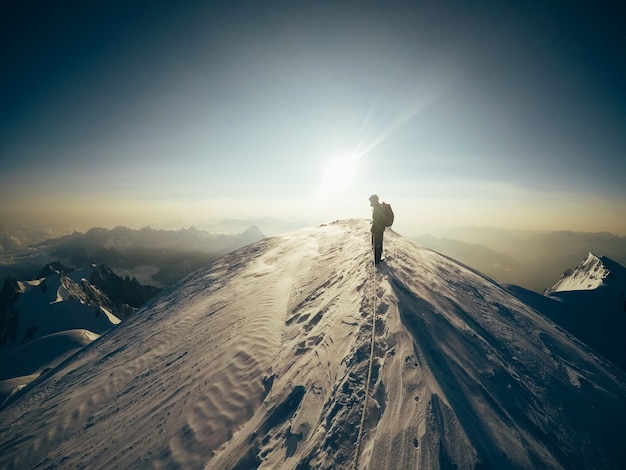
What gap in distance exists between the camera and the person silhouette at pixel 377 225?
11.1 metres

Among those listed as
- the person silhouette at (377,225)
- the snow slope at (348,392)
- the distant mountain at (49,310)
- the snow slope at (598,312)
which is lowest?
the distant mountain at (49,310)

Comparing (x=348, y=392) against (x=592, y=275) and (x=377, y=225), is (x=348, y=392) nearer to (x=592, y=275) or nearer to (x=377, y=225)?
(x=377, y=225)

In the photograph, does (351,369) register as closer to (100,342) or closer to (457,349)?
(457,349)

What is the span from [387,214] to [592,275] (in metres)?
53.9

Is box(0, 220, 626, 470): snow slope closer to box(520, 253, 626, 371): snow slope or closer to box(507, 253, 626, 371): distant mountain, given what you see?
box(507, 253, 626, 371): distant mountain

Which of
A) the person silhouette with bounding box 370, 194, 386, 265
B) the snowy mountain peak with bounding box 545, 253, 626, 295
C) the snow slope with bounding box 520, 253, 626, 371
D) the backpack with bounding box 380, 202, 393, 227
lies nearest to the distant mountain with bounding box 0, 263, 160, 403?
the person silhouette with bounding box 370, 194, 386, 265

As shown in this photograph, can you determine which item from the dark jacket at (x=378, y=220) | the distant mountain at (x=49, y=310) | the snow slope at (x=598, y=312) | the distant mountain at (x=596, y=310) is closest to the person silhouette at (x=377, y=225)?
the dark jacket at (x=378, y=220)

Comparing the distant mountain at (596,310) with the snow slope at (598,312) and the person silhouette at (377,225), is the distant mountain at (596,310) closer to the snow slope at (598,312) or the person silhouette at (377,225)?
the snow slope at (598,312)

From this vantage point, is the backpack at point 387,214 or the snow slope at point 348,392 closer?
the snow slope at point 348,392

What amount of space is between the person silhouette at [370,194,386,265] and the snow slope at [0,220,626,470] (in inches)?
32.6

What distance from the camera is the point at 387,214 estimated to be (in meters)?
11.4

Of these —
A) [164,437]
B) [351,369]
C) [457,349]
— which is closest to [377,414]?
[351,369]

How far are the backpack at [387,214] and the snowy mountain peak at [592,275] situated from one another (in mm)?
44073

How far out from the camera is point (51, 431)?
8297 millimetres
